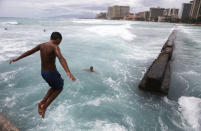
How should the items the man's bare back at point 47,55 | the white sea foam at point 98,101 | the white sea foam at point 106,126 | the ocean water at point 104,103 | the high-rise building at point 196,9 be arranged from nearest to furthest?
the man's bare back at point 47,55 < the white sea foam at point 106,126 < the ocean water at point 104,103 < the white sea foam at point 98,101 < the high-rise building at point 196,9

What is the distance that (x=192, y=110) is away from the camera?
532 cm

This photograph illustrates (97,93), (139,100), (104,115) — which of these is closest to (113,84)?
(97,93)

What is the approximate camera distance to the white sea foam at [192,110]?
187 inches

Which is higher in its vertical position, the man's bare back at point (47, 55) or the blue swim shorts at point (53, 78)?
the man's bare back at point (47, 55)

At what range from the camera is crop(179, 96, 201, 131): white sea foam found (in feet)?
15.6

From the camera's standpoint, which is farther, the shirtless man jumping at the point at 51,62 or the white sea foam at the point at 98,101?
the white sea foam at the point at 98,101

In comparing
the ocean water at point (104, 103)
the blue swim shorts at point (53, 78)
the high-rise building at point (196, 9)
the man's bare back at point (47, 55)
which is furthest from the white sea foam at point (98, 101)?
the high-rise building at point (196, 9)

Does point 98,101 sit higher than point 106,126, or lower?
higher

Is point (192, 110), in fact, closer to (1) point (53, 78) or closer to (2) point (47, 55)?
(1) point (53, 78)

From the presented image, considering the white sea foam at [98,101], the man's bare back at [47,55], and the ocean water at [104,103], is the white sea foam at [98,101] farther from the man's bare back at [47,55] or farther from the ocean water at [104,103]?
the man's bare back at [47,55]

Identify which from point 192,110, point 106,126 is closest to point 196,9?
point 192,110

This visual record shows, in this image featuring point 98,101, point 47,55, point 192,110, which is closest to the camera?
point 47,55

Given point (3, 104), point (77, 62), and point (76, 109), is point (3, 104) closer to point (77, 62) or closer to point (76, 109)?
point (76, 109)

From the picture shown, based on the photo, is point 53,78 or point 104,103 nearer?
point 53,78
